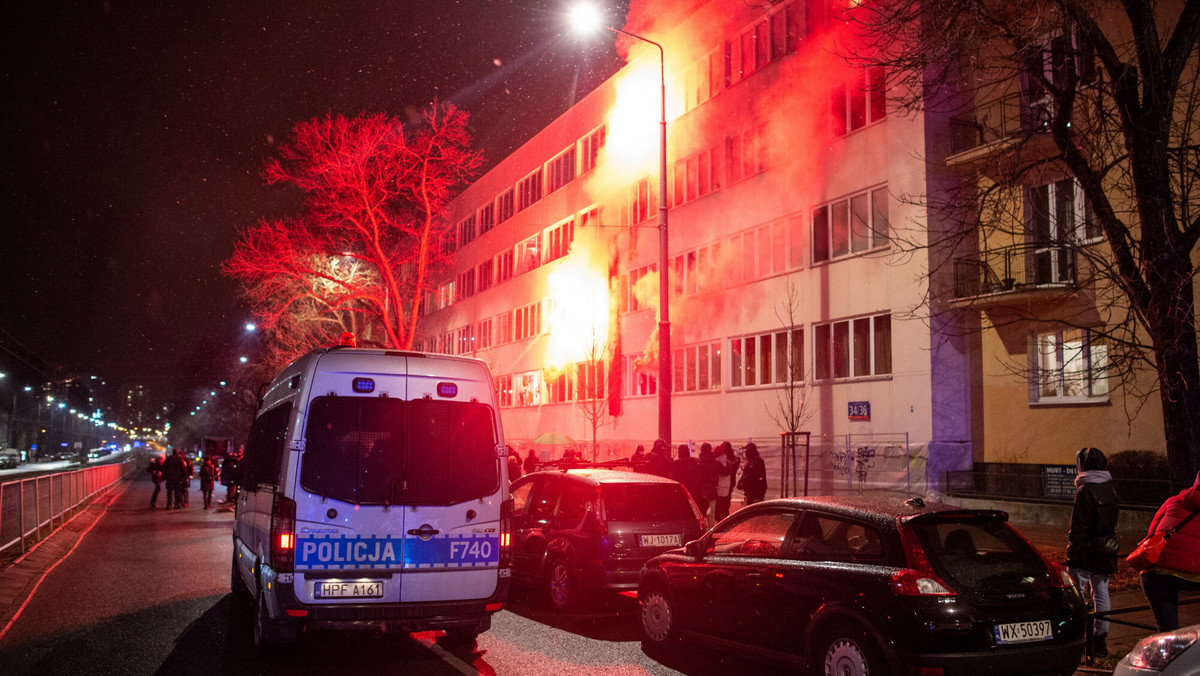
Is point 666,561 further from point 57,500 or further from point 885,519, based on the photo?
point 57,500

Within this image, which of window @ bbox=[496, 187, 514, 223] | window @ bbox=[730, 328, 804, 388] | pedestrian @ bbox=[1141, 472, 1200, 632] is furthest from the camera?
window @ bbox=[496, 187, 514, 223]

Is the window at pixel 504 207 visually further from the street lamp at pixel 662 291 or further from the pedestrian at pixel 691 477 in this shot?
the pedestrian at pixel 691 477

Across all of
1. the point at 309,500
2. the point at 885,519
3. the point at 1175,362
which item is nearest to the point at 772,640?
the point at 885,519

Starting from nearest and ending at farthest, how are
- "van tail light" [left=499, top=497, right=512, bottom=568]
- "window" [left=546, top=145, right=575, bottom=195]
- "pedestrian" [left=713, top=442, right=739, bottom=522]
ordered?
"van tail light" [left=499, top=497, right=512, bottom=568]
"pedestrian" [left=713, top=442, right=739, bottom=522]
"window" [left=546, top=145, right=575, bottom=195]

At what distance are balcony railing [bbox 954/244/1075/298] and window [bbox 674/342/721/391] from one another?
350 inches

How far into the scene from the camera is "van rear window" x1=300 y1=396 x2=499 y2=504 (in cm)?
693

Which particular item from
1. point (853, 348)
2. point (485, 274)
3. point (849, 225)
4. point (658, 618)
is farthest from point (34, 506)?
point (485, 274)

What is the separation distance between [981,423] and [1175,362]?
11.1m

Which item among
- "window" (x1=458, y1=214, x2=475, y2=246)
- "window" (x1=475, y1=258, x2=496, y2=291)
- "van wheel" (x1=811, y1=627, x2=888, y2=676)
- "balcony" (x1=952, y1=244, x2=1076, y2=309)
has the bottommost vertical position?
→ "van wheel" (x1=811, y1=627, x2=888, y2=676)

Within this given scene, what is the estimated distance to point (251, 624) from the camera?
29.6 feet

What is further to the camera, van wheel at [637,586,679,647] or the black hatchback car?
van wheel at [637,586,679,647]

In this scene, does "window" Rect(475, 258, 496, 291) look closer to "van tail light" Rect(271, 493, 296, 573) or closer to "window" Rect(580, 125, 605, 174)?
"window" Rect(580, 125, 605, 174)

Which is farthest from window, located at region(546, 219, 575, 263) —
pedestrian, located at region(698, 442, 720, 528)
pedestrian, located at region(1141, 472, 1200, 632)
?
pedestrian, located at region(1141, 472, 1200, 632)

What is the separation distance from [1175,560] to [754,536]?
297 centimetres
